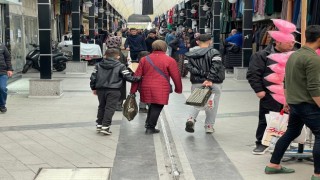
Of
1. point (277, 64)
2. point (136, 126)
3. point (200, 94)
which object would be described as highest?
point (277, 64)

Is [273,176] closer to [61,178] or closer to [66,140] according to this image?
[61,178]

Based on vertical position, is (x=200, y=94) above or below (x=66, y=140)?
above

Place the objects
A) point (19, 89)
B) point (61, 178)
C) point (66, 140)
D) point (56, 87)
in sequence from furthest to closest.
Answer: point (19, 89), point (56, 87), point (66, 140), point (61, 178)

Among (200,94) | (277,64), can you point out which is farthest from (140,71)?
(277,64)

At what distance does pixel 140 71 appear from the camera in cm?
830

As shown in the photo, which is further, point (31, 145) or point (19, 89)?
point (19, 89)

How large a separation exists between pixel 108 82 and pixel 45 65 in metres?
4.82

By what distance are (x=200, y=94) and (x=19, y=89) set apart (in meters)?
8.03

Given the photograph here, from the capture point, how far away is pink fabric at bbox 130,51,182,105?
816 cm

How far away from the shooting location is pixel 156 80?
8172 millimetres

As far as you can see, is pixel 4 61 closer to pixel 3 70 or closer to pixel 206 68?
pixel 3 70

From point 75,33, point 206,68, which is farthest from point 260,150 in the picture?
point 75,33

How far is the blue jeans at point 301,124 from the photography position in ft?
17.5

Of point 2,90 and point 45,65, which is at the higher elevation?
point 45,65
